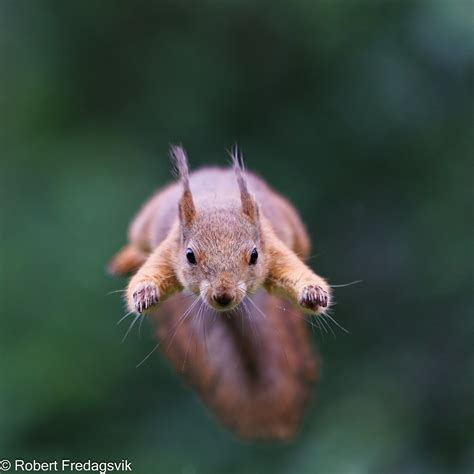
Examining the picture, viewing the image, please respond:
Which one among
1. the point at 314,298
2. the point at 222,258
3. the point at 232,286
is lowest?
the point at 314,298

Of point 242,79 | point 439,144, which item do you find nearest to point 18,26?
point 242,79

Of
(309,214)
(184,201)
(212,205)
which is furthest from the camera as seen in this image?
(309,214)

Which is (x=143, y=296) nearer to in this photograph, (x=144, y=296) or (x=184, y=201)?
(x=144, y=296)

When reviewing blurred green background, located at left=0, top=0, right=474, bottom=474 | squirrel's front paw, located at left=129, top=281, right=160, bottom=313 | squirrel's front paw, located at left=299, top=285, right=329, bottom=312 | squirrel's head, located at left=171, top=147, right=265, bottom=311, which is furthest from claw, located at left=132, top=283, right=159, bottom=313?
blurred green background, located at left=0, top=0, right=474, bottom=474

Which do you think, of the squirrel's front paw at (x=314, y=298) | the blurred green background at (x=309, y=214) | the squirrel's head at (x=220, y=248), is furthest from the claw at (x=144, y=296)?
the blurred green background at (x=309, y=214)

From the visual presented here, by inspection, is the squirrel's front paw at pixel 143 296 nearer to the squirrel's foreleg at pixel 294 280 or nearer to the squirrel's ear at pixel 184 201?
the squirrel's ear at pixel 184 201

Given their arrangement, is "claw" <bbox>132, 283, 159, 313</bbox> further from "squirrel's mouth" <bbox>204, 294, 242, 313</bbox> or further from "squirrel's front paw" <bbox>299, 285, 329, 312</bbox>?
"squirrel's front paw" <bbox>299, 285, 329, 312</bbox>

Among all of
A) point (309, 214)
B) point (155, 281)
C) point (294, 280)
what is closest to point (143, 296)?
point (155, 281)
